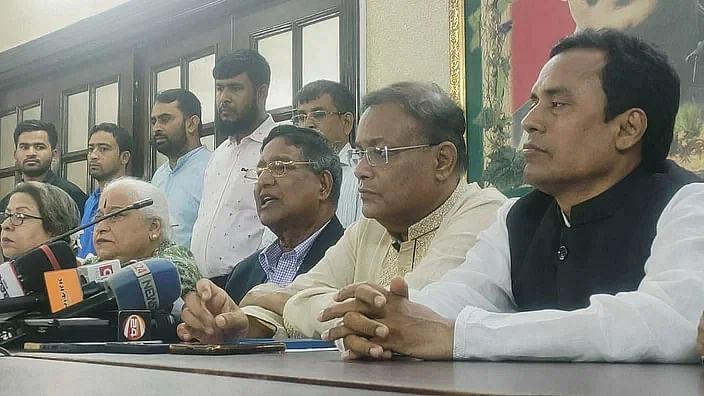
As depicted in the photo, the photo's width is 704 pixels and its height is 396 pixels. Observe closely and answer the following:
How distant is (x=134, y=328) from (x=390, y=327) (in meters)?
0.76

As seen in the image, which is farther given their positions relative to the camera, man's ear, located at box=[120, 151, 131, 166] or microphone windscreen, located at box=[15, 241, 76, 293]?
man's ear, located at box=[120, 151, 131, 166]

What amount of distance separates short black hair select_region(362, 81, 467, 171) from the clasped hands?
3.35 feet

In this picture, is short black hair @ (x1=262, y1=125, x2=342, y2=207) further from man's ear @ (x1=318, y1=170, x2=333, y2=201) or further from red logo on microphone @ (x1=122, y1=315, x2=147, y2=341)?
red logo on microphone @ (x1=122, y1=315, x2=147, y2=341)

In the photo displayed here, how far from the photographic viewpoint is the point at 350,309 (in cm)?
150

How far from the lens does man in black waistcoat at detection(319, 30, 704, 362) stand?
4.56 feet

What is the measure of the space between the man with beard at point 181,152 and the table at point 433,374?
297 centimetres

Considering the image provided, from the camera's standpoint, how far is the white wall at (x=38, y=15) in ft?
19.5

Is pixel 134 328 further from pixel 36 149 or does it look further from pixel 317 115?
pixel 36 149

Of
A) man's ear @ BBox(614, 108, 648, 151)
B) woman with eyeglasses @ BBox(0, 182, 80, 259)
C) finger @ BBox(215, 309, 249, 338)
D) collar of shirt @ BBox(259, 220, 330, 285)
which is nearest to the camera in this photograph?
man's ear @ BBox(614, 108, 648, 151)

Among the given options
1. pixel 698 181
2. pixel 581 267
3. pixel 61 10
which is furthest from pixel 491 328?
pixel 61 10

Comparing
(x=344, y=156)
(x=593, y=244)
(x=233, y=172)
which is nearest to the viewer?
(x=593, y=244)

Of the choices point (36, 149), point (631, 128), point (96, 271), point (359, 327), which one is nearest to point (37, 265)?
point (96, 271)

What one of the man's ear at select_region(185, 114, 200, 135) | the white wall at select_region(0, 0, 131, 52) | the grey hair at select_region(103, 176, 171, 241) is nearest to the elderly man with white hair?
the grey hair at select_region(103, 176, 171, 241)

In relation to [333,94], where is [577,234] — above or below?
below
